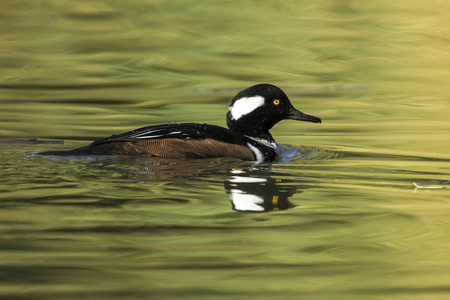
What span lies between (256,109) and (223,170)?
5.68 feet

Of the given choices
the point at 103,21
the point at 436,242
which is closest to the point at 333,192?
the point at 436,242

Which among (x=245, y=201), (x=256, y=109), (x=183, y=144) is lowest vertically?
(x=245, y=201)

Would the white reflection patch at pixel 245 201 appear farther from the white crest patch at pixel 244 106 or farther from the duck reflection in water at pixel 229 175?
the white crest patch at pixel 244 106

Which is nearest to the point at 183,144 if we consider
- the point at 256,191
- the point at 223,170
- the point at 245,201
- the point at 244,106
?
the point at 223,170

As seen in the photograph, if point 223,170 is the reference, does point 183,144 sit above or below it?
above

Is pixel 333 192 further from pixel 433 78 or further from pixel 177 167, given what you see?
pixel 433 78

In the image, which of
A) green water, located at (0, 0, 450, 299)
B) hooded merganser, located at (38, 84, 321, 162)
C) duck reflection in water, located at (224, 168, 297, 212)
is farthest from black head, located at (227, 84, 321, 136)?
duck reflection in water, located at (224, 168, 297, 212)

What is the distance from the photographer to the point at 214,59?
17.0m

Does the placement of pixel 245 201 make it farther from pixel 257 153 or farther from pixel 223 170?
pixel 257 153

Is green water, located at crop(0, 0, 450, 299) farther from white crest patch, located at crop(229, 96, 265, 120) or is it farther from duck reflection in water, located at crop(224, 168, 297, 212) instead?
white crest patch, located at crop(229, 96, 265, 120)

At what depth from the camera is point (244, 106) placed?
9.65 m

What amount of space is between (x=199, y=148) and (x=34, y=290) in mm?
4291

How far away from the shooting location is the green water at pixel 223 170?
486 centimetres

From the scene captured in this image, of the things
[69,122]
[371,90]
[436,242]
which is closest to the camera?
[436,242]
